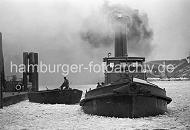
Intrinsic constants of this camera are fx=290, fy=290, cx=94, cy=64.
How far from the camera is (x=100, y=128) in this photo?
8148 millimetres

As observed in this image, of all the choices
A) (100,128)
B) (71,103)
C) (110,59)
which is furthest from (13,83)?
(100,128)

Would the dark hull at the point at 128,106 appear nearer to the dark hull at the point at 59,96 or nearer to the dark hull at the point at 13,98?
the dark hull at the point at 59,96

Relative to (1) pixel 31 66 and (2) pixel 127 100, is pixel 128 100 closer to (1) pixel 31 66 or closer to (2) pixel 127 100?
(2) pixel 127 100

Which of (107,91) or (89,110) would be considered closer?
(107,91)

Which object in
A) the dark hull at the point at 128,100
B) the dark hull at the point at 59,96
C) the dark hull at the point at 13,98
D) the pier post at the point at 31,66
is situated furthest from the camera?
the pier post at the point at 31,66

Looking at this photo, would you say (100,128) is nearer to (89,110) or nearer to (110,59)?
(89,110)

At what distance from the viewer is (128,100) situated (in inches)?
394

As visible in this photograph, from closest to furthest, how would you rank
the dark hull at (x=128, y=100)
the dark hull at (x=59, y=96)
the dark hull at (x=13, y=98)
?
1. the dark hull at (x=128, y=100)
2. the dark hull at (x=13, y=98)
3. the dark hull at (x=59, y=96)

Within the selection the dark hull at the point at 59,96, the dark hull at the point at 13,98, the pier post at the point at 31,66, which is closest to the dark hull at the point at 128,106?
the dark hull at the point at 59,96

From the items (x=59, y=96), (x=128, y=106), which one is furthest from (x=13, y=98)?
(x=128, y=106)

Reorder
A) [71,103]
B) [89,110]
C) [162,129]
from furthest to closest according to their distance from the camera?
1. [71,103]
2. [89,110]
3. [162,129]

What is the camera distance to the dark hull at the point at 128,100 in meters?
9.97

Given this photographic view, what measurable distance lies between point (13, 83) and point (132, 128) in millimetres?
19064

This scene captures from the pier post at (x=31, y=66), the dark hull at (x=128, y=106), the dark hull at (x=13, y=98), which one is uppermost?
the pier post at (x=31, y=66)
